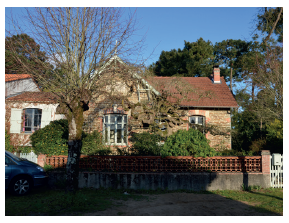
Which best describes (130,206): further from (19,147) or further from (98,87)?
(19,147)

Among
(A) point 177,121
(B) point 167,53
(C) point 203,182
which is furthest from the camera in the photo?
(B) point 167,53

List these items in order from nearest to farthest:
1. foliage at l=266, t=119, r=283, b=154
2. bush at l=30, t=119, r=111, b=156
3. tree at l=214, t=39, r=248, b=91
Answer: bush at l=30, t=119, r=111, b=156 < foliage at l=266, t=119, r=283, b=154 < tree at l=214, t=39, r=248, b=91

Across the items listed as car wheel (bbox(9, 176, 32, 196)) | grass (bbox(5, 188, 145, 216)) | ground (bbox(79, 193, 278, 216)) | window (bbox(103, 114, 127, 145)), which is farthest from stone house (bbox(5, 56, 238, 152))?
grass (bbox(5, 188, 145, 216))

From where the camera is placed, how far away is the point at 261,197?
8.06 meters

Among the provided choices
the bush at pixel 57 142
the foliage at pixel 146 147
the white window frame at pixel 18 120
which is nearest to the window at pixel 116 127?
the bush at pixel 57 142

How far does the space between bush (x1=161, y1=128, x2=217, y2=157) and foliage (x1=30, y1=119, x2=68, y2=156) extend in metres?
4.61

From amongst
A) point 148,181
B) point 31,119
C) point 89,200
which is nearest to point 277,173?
point 148,181

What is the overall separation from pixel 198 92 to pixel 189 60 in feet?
52.0

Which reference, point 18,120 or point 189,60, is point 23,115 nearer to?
point 18,120

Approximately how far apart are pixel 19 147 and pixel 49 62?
8.51m

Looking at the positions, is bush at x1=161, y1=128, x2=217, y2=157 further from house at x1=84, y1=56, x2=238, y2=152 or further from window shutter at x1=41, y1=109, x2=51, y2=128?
window shutter at x1=41, y1=109, x2=51, y2=128

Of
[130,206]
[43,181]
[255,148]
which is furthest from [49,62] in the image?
[255,148]

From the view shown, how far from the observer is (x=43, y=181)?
8.34 m

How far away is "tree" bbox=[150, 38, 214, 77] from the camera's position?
28.6 m
